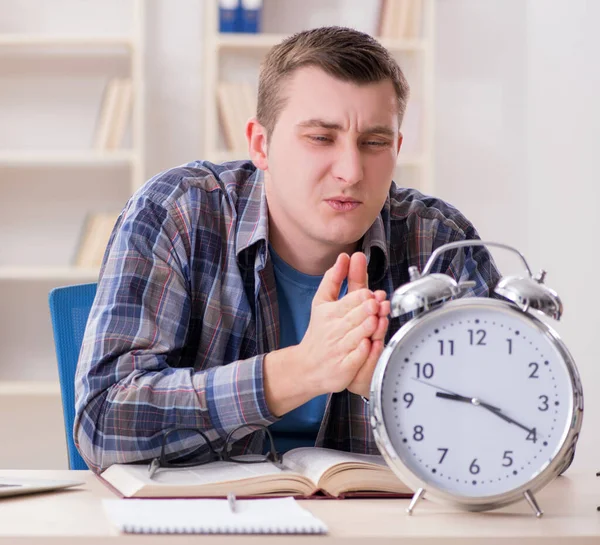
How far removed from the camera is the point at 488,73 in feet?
12.6

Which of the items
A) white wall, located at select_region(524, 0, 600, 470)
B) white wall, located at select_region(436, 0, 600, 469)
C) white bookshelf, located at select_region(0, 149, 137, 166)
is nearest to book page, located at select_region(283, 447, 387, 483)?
white wall, located at select_region(524, 0, 600, 470)

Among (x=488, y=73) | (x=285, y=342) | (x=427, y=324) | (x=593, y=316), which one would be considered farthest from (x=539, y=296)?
(x=488, y=73)

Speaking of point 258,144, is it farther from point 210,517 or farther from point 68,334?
point 210,517

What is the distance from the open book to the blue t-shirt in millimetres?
335

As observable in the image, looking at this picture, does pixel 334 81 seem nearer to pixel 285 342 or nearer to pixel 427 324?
pixel 285 342

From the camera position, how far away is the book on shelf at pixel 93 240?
348 centimetres

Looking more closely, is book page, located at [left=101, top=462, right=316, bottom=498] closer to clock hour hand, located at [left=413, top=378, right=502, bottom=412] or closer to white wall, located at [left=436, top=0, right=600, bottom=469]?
clock hour hand, located at [left=413, top=378, right=502, bottom=412]

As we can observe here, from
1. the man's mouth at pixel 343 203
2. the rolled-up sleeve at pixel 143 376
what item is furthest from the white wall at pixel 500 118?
the rolled-up sleeve at pixel 143 376

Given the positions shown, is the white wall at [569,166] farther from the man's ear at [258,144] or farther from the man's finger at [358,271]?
the man's finger at [358,271]

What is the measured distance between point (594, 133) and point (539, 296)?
244 centimetres

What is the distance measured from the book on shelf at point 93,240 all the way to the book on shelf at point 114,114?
10.6 inches

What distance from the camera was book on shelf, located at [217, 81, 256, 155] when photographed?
3.49 m

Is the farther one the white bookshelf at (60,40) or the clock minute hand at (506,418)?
the white bookshelf at (60,40)

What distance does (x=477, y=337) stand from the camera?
105cm
